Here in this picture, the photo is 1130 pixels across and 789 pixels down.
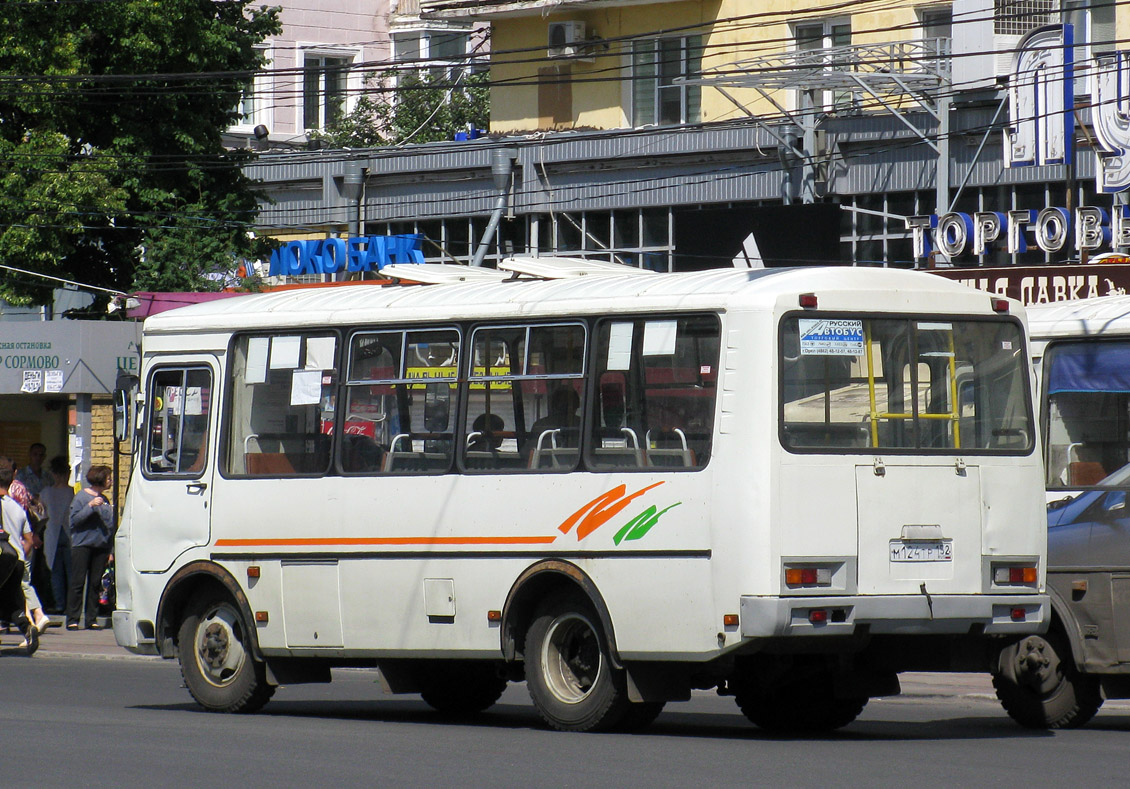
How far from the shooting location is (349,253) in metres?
36.4

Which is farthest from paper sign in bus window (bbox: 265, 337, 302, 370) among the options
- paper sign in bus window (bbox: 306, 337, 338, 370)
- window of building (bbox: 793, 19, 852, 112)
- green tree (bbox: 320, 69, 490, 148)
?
green tree (bbox: 320, 69, 490, 148)

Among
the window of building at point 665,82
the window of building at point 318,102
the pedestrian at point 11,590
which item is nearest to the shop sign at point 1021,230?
the window of building at point 665,82

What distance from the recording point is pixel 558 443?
1151cm

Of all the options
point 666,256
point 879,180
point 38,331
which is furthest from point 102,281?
point 879,180

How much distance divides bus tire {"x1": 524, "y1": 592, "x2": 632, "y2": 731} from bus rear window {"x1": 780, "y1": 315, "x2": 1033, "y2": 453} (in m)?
1.74

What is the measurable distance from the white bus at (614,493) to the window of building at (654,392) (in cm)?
2

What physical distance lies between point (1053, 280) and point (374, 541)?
42.8 ft

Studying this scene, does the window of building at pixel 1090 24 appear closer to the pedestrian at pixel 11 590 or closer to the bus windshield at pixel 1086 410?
the bus windshield at pixel 1086 410

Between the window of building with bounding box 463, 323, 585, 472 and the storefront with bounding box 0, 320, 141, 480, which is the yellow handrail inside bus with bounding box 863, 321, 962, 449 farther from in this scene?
the storefront with bounding box 0, 320, 141, 480

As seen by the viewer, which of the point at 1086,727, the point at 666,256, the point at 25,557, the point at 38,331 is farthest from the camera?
the point at 666,256

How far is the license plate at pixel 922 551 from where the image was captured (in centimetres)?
1082

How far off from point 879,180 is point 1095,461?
1867 cm

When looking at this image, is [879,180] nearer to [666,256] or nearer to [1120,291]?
[666,256]

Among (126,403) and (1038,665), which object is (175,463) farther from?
(1038,665)
